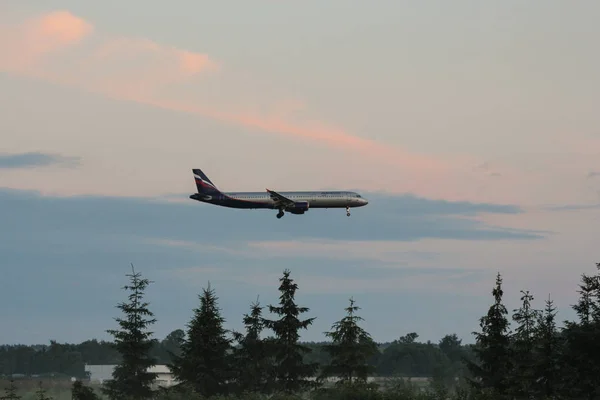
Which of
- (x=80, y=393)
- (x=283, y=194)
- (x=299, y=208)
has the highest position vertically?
(x=283, y=194)

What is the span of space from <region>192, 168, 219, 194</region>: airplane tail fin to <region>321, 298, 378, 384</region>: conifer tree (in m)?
73.8

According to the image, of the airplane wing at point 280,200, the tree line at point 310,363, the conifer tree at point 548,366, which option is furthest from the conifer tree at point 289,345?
the airplane wing at point 280,200

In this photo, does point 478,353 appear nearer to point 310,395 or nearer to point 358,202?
point 310,395

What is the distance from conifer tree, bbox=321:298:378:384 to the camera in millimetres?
102875

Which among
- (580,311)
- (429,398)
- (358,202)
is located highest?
(358,202)

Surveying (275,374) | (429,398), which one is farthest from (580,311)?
(275,374)

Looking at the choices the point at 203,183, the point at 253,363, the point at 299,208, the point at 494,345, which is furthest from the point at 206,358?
the point at 203,183

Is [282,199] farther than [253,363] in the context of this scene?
Yes

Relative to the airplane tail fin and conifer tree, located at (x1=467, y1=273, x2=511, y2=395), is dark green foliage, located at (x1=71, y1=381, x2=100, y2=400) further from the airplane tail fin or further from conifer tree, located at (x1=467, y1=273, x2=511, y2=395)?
the airplane tail fin

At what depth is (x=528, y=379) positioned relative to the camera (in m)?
81.4

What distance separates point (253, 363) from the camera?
110000 millimetres

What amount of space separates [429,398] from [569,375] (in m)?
13.5

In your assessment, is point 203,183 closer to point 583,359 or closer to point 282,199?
point 282,199

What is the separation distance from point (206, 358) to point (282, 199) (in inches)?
2383
